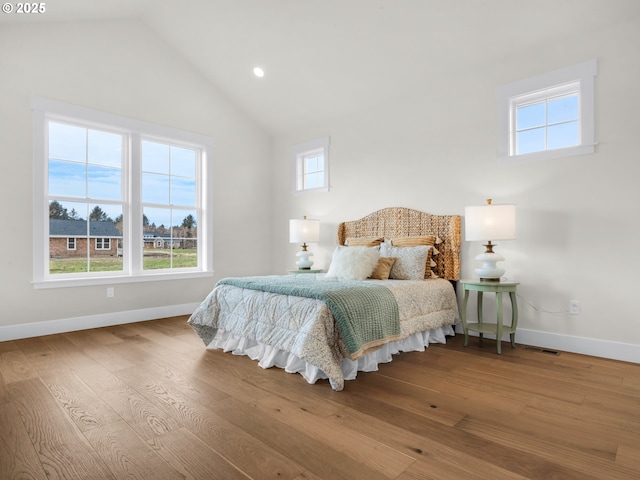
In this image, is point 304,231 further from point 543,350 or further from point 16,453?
point 16,453

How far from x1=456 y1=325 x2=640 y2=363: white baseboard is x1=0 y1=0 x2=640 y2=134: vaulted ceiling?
2361mm

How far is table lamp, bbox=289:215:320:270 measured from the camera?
4891 mm

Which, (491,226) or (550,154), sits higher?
(550,154)

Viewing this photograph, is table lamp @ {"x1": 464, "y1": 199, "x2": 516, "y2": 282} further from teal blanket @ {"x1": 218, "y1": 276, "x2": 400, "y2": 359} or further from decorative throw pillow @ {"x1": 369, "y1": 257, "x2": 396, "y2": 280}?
teal blanket @ {"x1": 218, "y1": 276, "x2": 400, "y2": 359}

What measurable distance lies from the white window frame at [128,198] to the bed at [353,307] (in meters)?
1.73

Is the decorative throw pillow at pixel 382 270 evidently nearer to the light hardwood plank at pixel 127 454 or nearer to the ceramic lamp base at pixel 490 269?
the ceramic lamp base at pixel 490 269

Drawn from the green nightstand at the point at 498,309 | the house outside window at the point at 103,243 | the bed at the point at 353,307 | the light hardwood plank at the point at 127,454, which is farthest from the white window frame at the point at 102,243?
the green nightstand at the point at 498,309

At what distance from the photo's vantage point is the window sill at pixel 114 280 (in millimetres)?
3819

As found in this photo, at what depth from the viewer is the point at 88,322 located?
4.07 meters

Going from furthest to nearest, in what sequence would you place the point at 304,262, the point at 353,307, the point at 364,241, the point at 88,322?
the point at 304,262 → the point at 364,241 → the point at 88,322 → the point at 353,307

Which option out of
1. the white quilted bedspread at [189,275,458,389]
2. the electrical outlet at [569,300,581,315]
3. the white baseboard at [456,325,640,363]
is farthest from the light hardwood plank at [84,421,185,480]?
the electrical outlet at [569,300,581,315]

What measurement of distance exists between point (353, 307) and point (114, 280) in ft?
10.4

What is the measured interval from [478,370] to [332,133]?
3560 millimetres

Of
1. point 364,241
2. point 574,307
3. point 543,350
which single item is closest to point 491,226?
point 574,307
